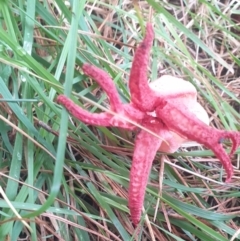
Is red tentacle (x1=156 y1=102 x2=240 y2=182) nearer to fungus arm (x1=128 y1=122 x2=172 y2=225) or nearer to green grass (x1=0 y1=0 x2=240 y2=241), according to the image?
fungus arm (x1=128 y1=122 x2=172 y2=225)

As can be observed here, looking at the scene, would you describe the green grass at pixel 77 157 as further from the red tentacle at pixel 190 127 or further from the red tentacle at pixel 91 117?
the red tentacle at pixel 190 127

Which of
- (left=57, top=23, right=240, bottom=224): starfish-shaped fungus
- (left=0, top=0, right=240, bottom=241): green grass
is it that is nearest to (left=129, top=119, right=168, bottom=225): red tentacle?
(left=57, top=23, right=240, bottom=224): starfish-shaped fungus

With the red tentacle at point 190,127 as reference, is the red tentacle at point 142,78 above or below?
above

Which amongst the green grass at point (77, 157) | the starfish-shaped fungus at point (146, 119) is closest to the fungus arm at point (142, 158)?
the starfish-shaped fungus at point (146, 119)

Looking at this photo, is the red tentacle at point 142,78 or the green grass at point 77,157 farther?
the green grass at point 77,157

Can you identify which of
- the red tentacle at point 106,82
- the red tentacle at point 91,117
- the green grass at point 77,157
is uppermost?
the red tentacle at point 106,82

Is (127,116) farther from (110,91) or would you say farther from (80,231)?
(80,231)

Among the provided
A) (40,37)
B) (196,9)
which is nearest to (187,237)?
(40,37)
